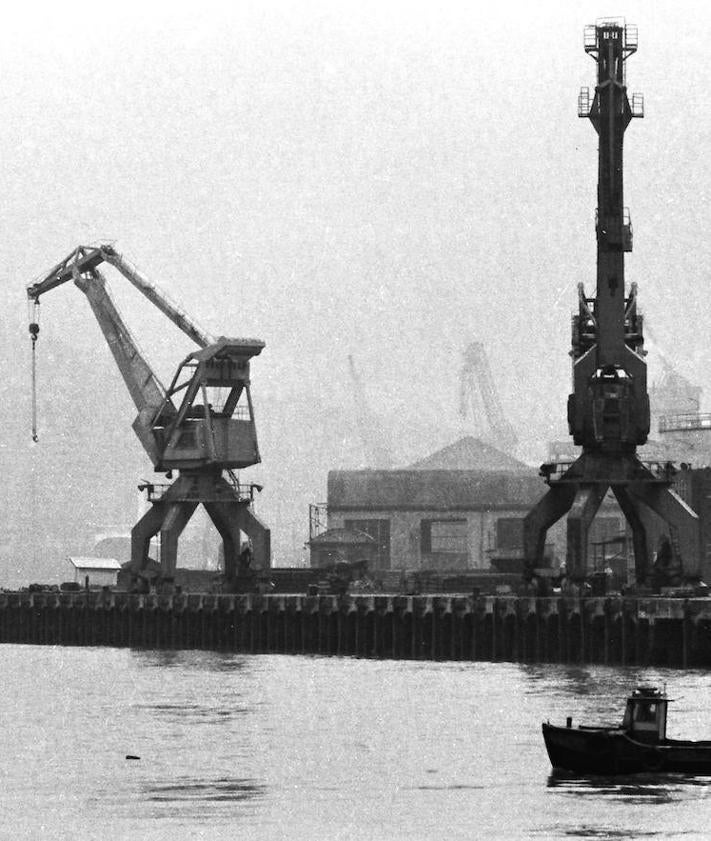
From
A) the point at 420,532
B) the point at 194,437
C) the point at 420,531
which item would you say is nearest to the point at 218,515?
the point at 194,437

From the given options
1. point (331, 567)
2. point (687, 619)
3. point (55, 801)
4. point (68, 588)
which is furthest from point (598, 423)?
point (55, 801)

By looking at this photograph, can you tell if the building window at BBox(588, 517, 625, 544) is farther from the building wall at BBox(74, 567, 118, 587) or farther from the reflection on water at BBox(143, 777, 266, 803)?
the reflection on water at BBox(143, 777, 266, 803)

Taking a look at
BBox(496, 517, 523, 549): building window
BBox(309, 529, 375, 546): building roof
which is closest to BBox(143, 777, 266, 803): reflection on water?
→ BBox(309, 529, 375, 546): building roof

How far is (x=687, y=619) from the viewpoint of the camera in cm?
8588

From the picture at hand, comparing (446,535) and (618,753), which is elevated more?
(446,535)

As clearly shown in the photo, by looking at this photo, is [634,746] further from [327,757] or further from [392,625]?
[392,625]

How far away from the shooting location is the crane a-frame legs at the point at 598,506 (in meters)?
94.7

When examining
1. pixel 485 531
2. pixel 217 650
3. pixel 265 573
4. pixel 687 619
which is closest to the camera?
pixel 687 619

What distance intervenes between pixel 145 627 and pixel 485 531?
4485 cm

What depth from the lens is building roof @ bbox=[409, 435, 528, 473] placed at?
18112cm

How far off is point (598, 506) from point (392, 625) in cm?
865

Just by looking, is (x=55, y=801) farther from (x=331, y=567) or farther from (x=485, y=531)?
(x=485, y=531)

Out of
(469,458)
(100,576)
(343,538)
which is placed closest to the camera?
(343,538)

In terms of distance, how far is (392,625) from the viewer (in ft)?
318
